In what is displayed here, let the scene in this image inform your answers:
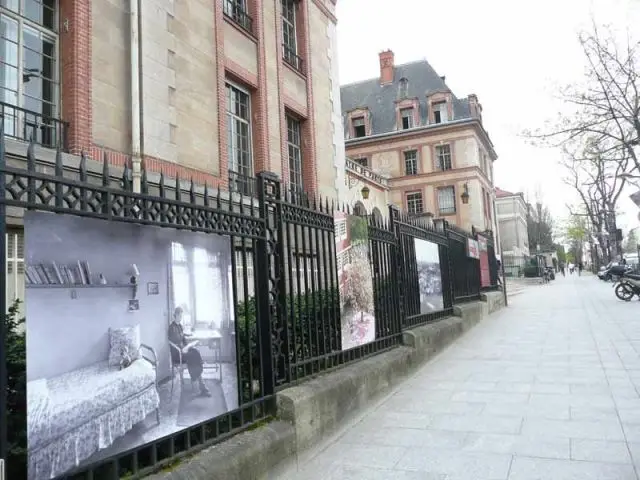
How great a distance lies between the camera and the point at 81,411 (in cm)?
258

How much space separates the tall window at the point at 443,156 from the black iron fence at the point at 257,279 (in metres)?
36.0

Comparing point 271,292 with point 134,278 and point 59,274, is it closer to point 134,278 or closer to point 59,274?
point 134,278

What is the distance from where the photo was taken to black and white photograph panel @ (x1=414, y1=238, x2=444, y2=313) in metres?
9.01

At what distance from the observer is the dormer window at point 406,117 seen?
143ft

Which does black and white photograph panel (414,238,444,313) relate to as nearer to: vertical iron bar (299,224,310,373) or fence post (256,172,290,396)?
vertical iron bar (299,224,310,373)

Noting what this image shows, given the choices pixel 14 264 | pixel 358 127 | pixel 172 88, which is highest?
pixel 358 127

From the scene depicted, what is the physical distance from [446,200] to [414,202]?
2688 millimetres

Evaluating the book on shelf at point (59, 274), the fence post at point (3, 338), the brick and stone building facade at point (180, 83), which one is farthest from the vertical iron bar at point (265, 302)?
the brick and stone building facade at point (180, 83)

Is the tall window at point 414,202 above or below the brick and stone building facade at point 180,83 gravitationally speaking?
above

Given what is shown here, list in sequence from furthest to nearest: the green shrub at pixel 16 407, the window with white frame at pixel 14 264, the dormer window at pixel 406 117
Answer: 1. the dormer window at pixel 406 117
2. the window with white frame at pixel 14 264
3. the green shrub at pixel 16 407

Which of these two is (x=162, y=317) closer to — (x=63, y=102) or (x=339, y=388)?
(x=339, y=388)

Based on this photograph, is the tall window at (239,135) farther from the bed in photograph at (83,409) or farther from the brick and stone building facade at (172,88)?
the bed in photograph at (83,409)

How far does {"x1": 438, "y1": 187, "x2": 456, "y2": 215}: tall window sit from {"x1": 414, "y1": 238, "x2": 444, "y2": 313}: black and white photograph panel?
33333 mm

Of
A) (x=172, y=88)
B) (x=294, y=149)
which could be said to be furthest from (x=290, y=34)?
(x=172, y=88)
